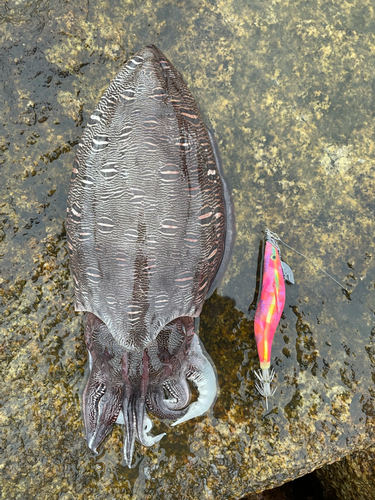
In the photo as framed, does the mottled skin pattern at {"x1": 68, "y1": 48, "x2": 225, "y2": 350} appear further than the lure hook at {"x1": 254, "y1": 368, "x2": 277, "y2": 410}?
No

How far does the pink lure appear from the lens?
9.75 feet

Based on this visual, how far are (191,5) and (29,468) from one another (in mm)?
3809

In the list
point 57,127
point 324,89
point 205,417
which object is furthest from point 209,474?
point 324,89

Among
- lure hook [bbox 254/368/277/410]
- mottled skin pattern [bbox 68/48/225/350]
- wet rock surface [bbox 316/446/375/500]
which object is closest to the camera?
mottled skin pattern [bbox 68/48/225/350]

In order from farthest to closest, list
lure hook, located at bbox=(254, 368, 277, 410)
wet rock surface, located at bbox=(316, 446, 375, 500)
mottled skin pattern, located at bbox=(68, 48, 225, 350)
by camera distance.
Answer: wet rock surface, located at bbox=(316, 446, 375, 500), lure hook, located at bbox=(254, 368, 277, 410), mottled skin pattern, located at bbox=(68, 48, 225, 350)

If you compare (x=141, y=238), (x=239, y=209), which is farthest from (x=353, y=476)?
(x=141, y=238)

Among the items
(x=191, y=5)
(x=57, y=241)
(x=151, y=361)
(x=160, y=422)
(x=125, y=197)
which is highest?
(x=191, y=5)

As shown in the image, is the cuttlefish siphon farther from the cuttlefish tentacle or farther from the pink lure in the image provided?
the pink lure

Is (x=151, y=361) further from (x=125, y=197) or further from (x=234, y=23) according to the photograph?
(x=234, y=23)

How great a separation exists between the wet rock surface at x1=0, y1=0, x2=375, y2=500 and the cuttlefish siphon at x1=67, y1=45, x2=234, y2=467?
0.36 metres

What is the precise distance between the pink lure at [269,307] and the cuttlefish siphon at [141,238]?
466 millimetres

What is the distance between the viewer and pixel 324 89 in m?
3.21

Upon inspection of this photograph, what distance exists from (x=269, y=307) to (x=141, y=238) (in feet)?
4.06

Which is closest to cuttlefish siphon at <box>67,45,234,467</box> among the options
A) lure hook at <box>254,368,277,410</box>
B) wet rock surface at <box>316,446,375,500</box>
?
lure hook at <box>254,368,277,410</box>
